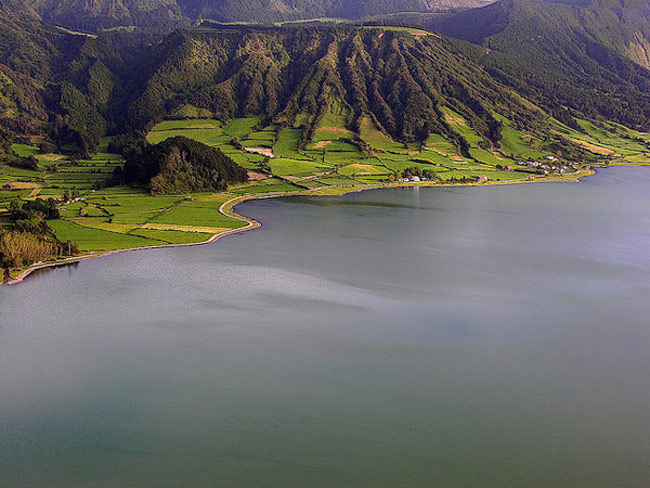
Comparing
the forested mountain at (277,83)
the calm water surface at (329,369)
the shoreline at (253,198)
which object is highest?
the forested mountain at (277,83)

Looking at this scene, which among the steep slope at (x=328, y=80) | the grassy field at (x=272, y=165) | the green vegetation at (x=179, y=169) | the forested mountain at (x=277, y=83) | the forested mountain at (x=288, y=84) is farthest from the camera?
the steep slope at (x=328, y=80)

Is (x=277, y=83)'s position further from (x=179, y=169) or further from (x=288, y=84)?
(x=179, y=169)

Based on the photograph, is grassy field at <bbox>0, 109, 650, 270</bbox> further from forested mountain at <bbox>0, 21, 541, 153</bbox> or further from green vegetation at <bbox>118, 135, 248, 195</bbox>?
forested mountain at <bbox>0, 21, 541, 153</bbox>

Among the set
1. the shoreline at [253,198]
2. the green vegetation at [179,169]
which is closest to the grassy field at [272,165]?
the shoreline at [253,198]

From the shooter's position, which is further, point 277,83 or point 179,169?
point 277,83

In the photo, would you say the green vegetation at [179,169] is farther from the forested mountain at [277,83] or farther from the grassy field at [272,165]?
the forested mountain at [277,83]

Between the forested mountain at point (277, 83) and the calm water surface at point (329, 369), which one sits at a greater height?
the forested mountain at point (277, 83)

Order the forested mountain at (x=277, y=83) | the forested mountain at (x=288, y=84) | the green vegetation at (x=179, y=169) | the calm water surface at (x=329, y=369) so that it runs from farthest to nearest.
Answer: the forested mountain at (x=277, y=83) → the forested mountain at (x=288, y=84) → the green vegetation at (x=179, y=169) → the calm water surface at (x=329, y=369)

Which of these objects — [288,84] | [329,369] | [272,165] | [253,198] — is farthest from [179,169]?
[288,84]
